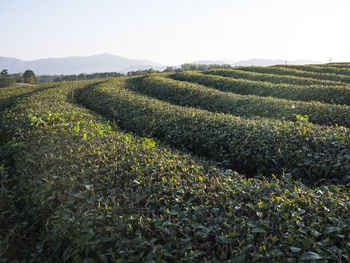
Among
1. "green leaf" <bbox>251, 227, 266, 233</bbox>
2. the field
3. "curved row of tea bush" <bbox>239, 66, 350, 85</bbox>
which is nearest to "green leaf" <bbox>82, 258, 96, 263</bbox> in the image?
the field

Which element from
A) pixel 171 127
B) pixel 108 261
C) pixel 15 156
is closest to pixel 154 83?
pixel 171 127

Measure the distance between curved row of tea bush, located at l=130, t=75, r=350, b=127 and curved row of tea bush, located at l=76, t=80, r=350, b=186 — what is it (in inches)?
95.4

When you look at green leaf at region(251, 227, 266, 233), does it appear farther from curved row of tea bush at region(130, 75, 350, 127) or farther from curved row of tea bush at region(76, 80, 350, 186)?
curved row of tea bush at region(130, 75, 350, 127)

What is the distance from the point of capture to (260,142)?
6438 mm

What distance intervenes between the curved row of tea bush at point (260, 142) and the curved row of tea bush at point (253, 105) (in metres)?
2.42

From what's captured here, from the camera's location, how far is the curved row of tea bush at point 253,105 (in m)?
9.33

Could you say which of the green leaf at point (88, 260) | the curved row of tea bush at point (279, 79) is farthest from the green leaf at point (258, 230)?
the curved row of tea bush at point (279, 79)

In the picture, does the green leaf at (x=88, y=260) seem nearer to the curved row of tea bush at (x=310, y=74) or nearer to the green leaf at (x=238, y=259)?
the green leaf at (x=238, y=259)

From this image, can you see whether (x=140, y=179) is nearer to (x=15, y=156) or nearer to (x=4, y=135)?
(x=15, y=156)

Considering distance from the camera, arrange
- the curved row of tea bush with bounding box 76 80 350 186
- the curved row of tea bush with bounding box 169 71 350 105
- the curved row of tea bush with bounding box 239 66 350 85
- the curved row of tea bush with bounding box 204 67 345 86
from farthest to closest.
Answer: the curved row of tea bush with bounding box 239 66 350 85, the curved row of tea bush with bounding box 204 67 345 86, the curved row of tea bush with bounding box 169 71 350 105, the curved row of tea bush with bounding box 76 80 350 186

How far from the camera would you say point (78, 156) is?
5281 mm

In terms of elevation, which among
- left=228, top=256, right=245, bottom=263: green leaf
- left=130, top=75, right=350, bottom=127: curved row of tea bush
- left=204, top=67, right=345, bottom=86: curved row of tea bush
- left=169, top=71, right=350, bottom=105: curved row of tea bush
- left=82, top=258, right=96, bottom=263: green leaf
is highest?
left=204, top=67, right=345, bottom=86: curved row of tea bush

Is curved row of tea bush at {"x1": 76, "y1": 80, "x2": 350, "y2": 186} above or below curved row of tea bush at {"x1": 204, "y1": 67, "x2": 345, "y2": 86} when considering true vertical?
below

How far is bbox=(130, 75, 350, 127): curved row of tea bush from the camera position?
30.6 ft
